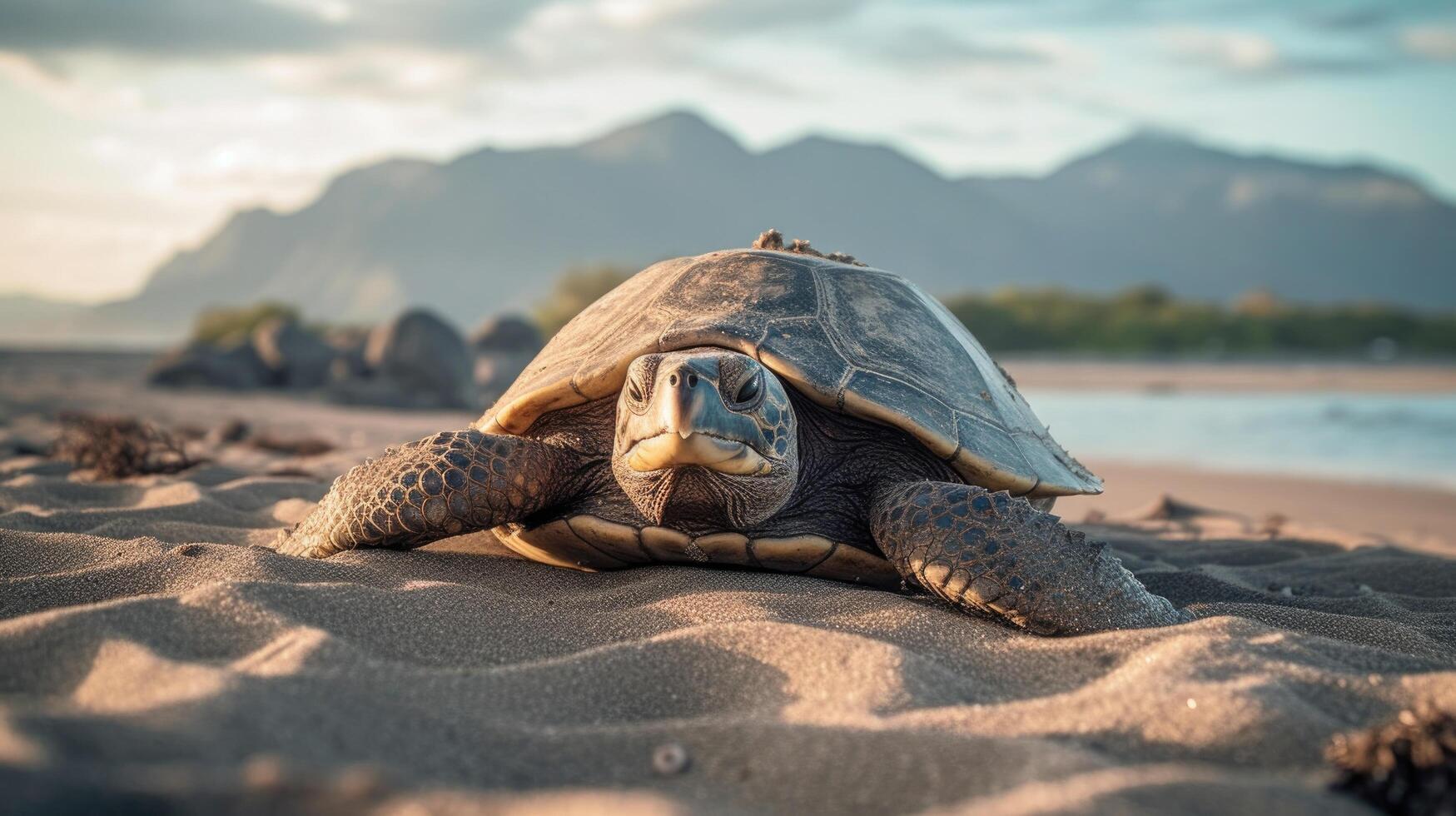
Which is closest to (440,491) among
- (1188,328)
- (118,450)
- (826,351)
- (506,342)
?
(826,351)

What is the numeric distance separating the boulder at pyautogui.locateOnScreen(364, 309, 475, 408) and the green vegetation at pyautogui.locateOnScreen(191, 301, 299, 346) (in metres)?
20.0

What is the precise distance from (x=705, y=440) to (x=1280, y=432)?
12548mm

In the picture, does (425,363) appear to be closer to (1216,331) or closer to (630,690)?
(630,690)

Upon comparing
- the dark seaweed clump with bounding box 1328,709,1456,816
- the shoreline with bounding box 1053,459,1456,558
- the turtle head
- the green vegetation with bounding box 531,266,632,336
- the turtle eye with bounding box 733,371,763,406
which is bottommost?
the shoreline with bounding box 1053,459,1456,558

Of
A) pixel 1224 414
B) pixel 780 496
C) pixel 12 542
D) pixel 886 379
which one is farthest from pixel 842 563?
pixel 1224 414

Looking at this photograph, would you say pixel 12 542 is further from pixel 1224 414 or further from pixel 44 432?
pixel 1224 414

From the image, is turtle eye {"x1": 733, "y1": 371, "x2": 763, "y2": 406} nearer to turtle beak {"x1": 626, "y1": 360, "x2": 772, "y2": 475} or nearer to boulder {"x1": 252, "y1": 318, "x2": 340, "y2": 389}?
turtle beak {"x1": 626, "y1": 360, "x2": 772, "y2": 475}

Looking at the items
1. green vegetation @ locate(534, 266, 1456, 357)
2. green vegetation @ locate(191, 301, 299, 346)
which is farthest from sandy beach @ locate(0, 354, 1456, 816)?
green vegetation @ locate(191, 301, 299, 346)

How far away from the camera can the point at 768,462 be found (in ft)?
10.3

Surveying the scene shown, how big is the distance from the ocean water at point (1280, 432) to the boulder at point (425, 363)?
9100 mm

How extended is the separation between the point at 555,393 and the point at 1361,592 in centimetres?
316

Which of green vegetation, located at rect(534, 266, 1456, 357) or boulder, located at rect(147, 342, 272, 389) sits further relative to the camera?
green vegetation, located at rect(534, 266, 1456, 357)

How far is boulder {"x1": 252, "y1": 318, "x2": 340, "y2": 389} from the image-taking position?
66.9ft

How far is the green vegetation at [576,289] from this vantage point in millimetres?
35944
